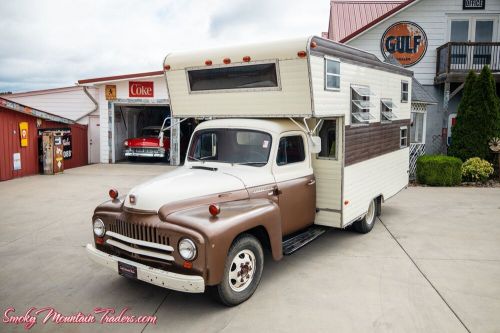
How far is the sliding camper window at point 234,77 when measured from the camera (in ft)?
19.5

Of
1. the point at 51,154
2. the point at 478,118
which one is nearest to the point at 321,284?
the point at 478,118

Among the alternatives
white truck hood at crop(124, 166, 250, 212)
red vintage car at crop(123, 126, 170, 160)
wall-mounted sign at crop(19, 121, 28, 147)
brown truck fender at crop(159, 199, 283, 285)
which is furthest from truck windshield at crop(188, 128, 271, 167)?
red vintage car at crop(123, 126, 170, 160)

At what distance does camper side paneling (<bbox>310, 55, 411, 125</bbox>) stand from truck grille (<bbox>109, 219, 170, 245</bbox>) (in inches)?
103

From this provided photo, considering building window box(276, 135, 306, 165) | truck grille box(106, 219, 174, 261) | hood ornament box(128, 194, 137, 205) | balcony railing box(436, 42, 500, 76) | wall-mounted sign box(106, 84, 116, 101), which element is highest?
balcony railing box(436, 42, 500, 76)

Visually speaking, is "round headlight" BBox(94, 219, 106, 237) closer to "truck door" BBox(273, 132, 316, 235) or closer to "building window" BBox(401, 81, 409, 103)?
"truck door" BBox(273, 132, 316, 235)

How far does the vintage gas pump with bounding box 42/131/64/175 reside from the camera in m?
15.2

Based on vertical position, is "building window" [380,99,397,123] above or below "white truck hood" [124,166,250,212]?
above

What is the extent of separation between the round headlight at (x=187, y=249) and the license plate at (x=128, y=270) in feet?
2.04

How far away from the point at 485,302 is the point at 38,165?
48.2 ft

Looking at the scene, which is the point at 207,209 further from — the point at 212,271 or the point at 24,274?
the point at 24,274

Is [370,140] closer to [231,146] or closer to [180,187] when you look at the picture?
[231,146]

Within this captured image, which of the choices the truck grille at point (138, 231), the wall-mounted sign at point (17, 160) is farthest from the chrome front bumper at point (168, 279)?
the wall-mounted sign at point (17, 160)

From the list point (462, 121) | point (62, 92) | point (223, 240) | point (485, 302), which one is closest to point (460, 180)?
point (462, 121)

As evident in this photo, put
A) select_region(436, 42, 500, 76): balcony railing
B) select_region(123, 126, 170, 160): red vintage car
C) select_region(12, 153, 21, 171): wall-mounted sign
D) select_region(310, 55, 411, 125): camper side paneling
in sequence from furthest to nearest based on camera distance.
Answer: select_region(123, 126, 170, 160): red vintage car → select_region(436, 42, 500, 76): balcony railing → select_region(12, 153, 21, 171): wall-mounted sign → select_region(310, 55, 411, 125): camper side paneling
